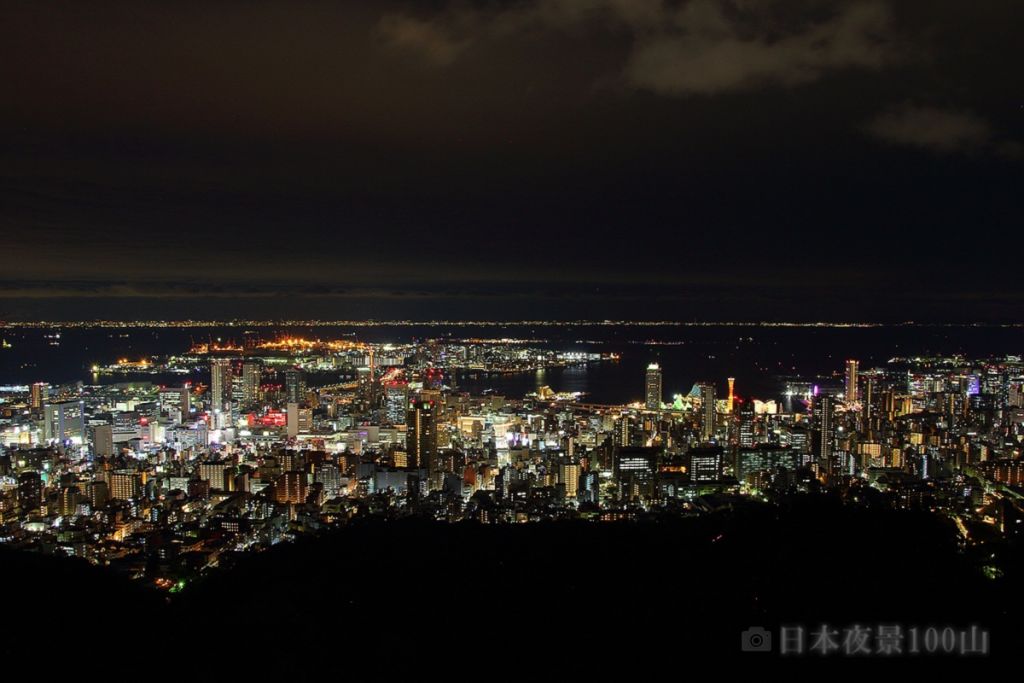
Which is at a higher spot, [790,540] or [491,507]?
[790,540]

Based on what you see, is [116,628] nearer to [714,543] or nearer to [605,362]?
[714,543]

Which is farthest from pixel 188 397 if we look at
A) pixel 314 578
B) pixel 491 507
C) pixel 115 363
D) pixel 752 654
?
pixel 752 654

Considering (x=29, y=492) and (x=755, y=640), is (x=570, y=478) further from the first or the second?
(x=755, y=640)

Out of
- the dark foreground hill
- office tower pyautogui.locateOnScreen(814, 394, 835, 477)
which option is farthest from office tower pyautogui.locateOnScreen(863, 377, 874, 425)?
the dark foreground hill

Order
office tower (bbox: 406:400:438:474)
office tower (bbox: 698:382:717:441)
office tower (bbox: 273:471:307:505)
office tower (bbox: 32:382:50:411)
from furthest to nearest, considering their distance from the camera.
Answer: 1. office tower (bbox: 32:382:50:411)
2. office tower (bbox: 698:382:717:441)
3. office tower (bbox: 406:400:438:474)
4. office tower (bbox: 273:471:307:505)

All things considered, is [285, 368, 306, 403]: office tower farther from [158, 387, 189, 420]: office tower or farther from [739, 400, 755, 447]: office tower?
[739, 400, 755, 447]: office tower

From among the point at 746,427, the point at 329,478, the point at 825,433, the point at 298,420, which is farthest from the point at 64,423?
the point at 825,433
